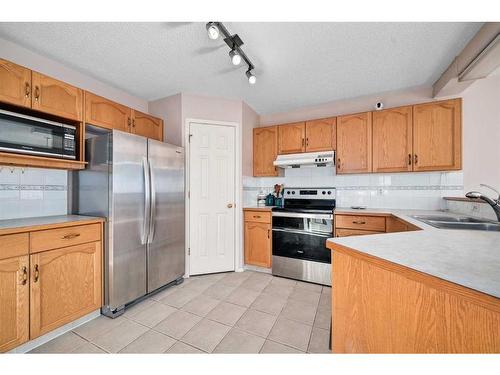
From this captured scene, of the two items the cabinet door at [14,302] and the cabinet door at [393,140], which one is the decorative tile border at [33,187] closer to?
the cabinet door at [14,302]

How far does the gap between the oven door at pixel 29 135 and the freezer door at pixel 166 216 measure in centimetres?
71

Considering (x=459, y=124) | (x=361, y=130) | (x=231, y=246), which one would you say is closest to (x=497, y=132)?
(x=459, y=124)

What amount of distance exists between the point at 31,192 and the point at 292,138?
2947 millimetres

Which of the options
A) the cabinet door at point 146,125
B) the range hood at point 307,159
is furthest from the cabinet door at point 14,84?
the range hood at point 307,159

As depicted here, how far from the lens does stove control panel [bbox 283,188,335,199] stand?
2.98 m

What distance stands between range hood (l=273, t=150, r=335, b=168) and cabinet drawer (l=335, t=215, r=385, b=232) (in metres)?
0.75

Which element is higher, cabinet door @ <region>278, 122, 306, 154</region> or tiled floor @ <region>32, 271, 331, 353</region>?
cabinet door @ <region>278, 122, 306, 154</region>

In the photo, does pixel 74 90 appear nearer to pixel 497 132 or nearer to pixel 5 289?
pixel 5 289

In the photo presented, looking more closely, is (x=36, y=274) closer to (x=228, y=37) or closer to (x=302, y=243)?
(x=228, y=37)

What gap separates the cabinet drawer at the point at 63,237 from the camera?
143cm

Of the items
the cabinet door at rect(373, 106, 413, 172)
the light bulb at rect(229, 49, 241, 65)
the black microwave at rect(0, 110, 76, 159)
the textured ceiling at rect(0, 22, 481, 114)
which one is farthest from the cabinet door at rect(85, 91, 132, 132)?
the cabinet door at rect(373, 106, 413, 172)

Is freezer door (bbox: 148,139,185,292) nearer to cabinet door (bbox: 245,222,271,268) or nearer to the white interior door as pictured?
the white interior door

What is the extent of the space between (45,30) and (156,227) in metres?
1.85

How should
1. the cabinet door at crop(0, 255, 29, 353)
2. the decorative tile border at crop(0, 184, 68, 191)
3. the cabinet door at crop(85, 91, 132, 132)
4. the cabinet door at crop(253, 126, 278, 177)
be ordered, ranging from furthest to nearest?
the cabinet door at crop(253, 126, 278, 177)
the cabinet door at crop(85, 91, 132, 132)
the decorative tile border at crop(0, 184, 68, 191)
the cabinet door at crop(0, 255, 29, 353)
